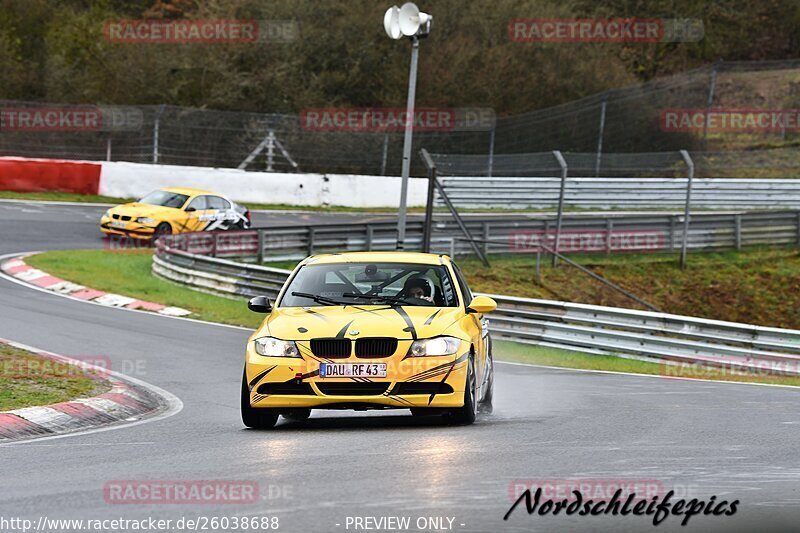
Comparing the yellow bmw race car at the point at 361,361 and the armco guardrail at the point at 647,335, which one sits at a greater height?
the yellow bmw race car at the point at 361,361

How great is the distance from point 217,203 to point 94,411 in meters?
22.0

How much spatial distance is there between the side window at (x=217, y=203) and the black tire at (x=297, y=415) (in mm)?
21783

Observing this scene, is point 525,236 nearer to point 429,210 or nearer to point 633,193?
point 633,193

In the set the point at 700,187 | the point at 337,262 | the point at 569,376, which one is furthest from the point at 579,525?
the point at 700,187

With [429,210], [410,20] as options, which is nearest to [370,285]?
[410,20]

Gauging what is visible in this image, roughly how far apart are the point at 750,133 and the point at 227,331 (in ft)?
105

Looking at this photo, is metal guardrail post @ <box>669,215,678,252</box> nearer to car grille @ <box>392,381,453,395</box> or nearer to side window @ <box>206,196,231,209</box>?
side window @ <box>206,196,231,209</box>

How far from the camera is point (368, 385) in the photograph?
9844 mm

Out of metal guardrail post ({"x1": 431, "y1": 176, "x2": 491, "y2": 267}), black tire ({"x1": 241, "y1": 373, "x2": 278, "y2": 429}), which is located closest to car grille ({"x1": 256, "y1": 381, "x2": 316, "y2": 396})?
black tire ({"x1": 241, "y1": 373, "x2": 278, "y2": 429})

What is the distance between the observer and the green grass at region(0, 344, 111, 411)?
36.7ft

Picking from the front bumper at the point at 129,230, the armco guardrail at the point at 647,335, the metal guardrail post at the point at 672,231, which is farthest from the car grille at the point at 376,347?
the metal guardrail post at the point at 672,231

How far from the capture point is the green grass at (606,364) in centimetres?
1858

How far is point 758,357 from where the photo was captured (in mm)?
19297

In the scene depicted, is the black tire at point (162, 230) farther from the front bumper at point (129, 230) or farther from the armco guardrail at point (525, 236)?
the armco guardrail at point (525, 236)
